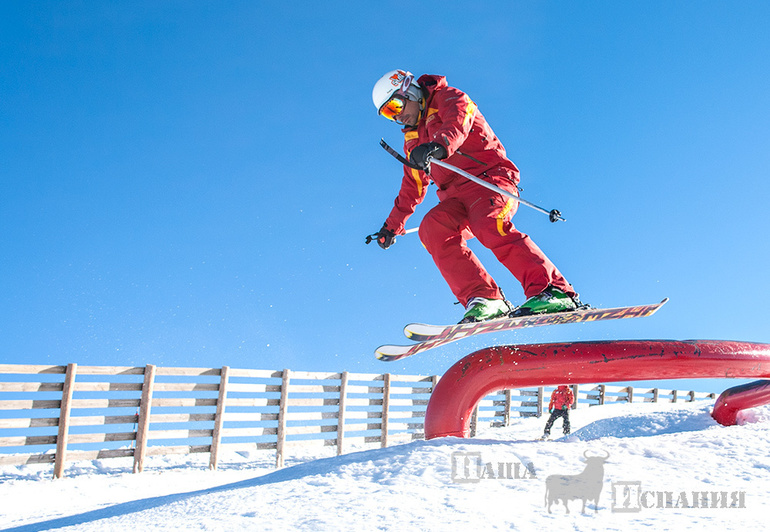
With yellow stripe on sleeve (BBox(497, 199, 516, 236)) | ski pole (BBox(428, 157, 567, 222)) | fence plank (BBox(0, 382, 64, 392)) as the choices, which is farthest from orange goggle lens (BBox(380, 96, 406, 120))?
fence plank (BBox(0, 382, 64, 392))

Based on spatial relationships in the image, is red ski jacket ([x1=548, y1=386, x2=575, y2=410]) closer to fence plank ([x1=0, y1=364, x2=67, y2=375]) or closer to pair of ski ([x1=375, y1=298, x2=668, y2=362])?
pair of ski ([x1=375, y1=298, x2=668, y2=362])

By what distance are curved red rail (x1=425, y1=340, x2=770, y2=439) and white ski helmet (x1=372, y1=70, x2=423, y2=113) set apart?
1.89 m

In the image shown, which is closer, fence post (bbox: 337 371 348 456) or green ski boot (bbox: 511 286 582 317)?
green ski boot (bbox: 511 286 582 317)

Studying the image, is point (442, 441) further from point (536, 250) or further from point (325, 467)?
point (536, 250)

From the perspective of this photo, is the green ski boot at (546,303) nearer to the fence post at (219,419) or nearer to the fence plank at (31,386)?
the fence post at (219,419)

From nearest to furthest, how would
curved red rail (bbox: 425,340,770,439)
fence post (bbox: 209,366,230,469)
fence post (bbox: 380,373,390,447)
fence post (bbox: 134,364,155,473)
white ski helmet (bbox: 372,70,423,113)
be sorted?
curved red rail (bbox: 425,340,770,439), white ski helmet (bbox: 372,70,423,113), fence post (bbox: 134,364,155,473), fence post (bbox: 209,366,230,469), fence post (bbox: 380,373,390,447)

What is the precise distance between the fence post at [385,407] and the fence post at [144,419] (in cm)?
529

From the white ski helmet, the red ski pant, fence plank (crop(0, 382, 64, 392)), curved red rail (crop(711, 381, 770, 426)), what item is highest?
the white ski helmet

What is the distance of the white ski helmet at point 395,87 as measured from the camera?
3486 mm

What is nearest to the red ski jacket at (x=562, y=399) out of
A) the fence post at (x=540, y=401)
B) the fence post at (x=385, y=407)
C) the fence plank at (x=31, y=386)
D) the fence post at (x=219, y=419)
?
the fence post at (x=385, y=407)

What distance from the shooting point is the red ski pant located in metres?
3.13

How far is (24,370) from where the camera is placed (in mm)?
7125

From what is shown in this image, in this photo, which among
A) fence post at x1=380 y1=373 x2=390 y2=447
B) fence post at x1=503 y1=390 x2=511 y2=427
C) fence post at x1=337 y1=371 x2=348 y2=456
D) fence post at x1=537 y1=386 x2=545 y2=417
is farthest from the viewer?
fence post at x1=537 y1=386 x2=545 y2=417

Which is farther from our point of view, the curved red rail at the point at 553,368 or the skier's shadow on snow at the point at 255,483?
the curved red rail at the point at 553,368
